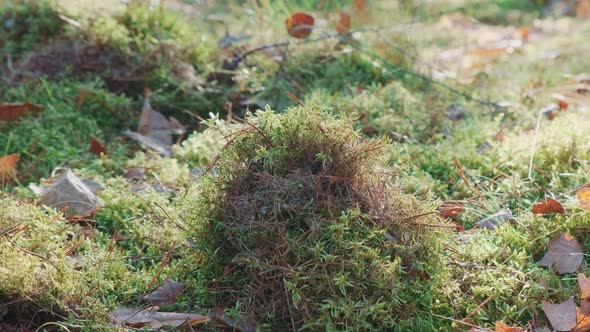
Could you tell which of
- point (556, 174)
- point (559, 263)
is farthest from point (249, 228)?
point (556, 174)

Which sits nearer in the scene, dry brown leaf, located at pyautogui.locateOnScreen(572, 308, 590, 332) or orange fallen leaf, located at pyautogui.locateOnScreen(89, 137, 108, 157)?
dry brown leaf, located at pyautogui.locateOnScreen(572, 308, 590, 332)

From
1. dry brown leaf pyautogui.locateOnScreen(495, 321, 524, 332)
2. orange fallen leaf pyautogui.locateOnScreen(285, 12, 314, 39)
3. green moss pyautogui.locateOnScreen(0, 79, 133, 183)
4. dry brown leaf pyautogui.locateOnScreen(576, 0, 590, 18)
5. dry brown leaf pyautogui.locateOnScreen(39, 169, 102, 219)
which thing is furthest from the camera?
dry brown leaf pyautogui.locateOnScreen(576, 0, 590, 18)

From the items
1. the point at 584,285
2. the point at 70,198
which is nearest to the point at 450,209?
the point at 584,285

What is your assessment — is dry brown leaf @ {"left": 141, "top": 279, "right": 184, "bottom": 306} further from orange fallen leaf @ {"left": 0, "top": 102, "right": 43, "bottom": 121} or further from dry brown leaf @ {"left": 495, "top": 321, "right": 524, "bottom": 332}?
orange fallen leaf @ {"left": 0, "top": 102, "right": 43, "bottom": 121}

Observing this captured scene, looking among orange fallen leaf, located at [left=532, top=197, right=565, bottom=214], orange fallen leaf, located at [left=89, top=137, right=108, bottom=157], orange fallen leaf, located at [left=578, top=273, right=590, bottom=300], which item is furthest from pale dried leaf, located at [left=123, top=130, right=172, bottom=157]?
orange fallen leaf, located at [left=578, top=273, right=590, bottom=300]

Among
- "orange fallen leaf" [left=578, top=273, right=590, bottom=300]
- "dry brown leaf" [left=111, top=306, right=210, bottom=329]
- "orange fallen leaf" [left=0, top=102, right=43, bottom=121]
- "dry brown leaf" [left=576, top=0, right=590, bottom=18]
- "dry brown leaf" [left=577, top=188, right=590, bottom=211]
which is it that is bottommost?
"dry brown leaf" [left=576, top=0, right=590, bottom=18]

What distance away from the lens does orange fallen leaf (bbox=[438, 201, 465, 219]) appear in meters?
2.44

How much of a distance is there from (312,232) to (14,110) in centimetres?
222

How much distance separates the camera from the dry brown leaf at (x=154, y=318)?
1.89 meters

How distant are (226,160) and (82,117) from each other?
5.84ft

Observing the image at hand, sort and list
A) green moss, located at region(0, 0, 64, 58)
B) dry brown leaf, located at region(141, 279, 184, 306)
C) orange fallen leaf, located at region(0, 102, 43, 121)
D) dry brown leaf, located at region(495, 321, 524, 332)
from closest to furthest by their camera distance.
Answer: dry brown leaf, located at region(495, 321, 524, 332) → dry brown leaf, located at region(141, 279, 184, 306) → orange fallen leaf, located at region(0, 102, 43, 121) → green moss, located at region(0, 0, 64, 58)

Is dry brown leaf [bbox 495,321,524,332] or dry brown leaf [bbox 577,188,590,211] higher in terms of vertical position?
dry brown leaf [bbox 577,188,590,211]

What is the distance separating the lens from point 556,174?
2676mm

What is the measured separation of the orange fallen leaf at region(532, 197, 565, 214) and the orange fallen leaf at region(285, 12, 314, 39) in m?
2.19
